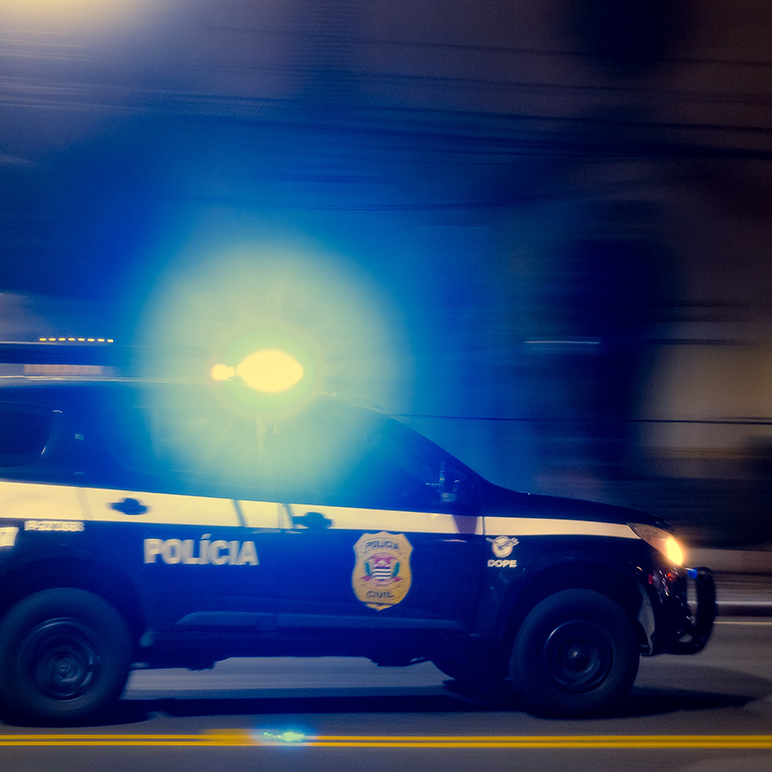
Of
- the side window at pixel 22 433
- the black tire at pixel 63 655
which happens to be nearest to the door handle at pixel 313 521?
the black tire at pixel 63 655

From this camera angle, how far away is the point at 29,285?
1298cm

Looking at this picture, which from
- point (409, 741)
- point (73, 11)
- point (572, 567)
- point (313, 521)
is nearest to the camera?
point (409, 741)

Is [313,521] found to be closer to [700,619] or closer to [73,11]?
[700,619]

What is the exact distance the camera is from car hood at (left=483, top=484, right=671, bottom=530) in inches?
223

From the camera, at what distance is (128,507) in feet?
17.5

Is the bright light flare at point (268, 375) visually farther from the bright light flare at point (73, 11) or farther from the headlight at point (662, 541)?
the bright light flare at point (73, 11)

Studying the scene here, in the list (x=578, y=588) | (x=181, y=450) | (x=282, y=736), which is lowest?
(x=282, y=736)

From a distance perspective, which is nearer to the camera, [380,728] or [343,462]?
[380,728]

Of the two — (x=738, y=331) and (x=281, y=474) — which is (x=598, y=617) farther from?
(x=738, y=331)

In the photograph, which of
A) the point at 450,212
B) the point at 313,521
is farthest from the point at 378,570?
the point at 450,212

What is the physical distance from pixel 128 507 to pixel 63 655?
813 mm

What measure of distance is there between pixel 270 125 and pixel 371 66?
1579 millimetres

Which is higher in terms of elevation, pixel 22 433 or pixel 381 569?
pixel 22 433

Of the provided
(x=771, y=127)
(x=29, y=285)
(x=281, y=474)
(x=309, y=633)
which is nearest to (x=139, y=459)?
(x=281, y=474)
